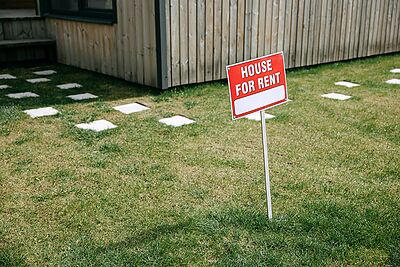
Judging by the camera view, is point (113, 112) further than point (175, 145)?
Yes

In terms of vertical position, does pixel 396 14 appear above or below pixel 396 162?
above

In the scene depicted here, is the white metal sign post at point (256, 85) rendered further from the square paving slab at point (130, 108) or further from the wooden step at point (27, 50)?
the wooden step at point (27, 50)

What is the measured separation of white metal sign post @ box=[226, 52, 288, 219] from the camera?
2590mm

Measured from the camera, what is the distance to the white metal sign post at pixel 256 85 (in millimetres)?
2590

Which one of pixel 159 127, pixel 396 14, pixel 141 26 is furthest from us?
pixel 396 14

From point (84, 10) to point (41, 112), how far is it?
267cm

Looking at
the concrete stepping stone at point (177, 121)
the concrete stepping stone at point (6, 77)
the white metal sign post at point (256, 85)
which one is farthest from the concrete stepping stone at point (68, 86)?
the white metal sign post at point (256, 85)

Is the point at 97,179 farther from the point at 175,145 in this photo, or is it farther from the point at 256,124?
the point at 256,124

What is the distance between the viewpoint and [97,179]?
3.39m

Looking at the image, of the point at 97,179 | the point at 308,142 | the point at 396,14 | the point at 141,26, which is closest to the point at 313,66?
the point at 396,14

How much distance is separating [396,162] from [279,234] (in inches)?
61.5

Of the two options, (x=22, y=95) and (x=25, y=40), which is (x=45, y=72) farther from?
(x=22, y=95)

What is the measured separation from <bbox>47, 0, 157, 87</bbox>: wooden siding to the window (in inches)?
3.9

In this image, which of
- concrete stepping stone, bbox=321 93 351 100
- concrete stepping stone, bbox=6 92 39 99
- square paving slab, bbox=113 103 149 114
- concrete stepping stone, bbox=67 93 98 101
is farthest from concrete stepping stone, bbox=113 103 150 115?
concrete stepping stone, bbox=321 93 351 100
